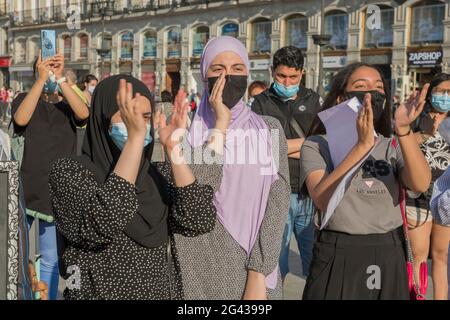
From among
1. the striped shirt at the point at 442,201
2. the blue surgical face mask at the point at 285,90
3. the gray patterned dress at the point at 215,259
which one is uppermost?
the blue surgical face mask at the point at 285,90

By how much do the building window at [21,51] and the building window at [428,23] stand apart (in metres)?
34.0

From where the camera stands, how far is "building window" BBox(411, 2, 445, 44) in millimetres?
26150

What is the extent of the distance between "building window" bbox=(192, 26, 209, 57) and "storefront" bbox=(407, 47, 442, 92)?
1389 centimetres

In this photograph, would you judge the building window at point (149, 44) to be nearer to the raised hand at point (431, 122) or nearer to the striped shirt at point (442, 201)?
the raised hand at point (431, 122)

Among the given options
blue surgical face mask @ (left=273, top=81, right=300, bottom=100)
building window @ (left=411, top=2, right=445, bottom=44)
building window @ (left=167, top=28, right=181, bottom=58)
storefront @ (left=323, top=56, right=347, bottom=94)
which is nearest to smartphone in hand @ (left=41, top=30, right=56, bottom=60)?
blue surgical face mask @ (left=273, top=81, right=300, bottom=100)

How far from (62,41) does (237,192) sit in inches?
1828

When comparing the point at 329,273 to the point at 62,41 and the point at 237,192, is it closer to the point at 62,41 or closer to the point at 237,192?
the point at 237,192

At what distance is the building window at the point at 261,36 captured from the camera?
33.8 m

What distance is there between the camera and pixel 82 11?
4528 centimetres

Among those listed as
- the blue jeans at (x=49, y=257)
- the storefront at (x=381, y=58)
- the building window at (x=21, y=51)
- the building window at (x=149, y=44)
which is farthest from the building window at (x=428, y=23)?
the building window at (x=21, y=51)

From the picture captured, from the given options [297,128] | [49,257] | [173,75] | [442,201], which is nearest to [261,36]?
[173,75]

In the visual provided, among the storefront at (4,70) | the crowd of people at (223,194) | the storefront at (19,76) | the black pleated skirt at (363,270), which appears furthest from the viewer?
the storefront at (4,70)

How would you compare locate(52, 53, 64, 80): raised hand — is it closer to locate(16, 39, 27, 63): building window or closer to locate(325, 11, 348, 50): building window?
locate(325, 11, 348, 50): building window
